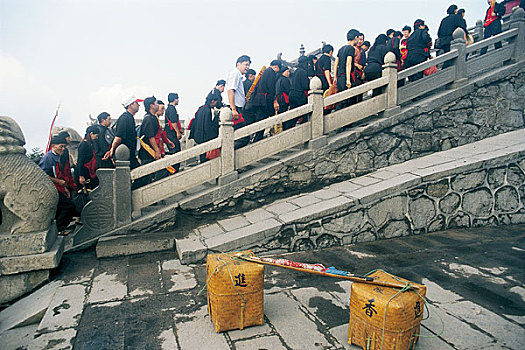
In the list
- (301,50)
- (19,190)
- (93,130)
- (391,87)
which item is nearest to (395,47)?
(391,87)

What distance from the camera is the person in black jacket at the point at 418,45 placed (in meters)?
8.15

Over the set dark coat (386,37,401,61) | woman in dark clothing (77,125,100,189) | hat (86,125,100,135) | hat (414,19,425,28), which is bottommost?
woman in dark clothing (77,125,100,189)

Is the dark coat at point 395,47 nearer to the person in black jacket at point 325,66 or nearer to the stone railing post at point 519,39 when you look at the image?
the person in black jacket at point 325,66

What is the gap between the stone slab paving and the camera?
5312 mm

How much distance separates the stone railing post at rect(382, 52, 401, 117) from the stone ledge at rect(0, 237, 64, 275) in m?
6.30

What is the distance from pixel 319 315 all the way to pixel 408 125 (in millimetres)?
5148

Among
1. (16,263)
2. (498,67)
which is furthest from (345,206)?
(498,67)

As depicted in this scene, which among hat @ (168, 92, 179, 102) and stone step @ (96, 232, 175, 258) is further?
hat @ (168, 92, 179, 102)

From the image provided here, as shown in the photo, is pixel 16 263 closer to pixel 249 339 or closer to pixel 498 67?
pixel 249 339

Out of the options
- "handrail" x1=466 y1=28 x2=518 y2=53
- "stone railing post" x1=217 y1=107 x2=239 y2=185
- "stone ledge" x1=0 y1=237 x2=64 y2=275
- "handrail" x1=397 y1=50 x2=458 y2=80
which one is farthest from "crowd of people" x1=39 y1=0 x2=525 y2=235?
"stone ledge" x1=0 y1=237 x2=64 y2=275

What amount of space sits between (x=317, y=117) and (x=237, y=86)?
1.70 metres

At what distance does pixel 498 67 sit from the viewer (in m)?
8.80

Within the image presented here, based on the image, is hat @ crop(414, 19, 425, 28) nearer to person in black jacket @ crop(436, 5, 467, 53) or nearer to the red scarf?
person in black jacket @ crop(436, 5, 467, 53)

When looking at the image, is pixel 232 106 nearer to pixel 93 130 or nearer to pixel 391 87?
→ pixel 93 130
